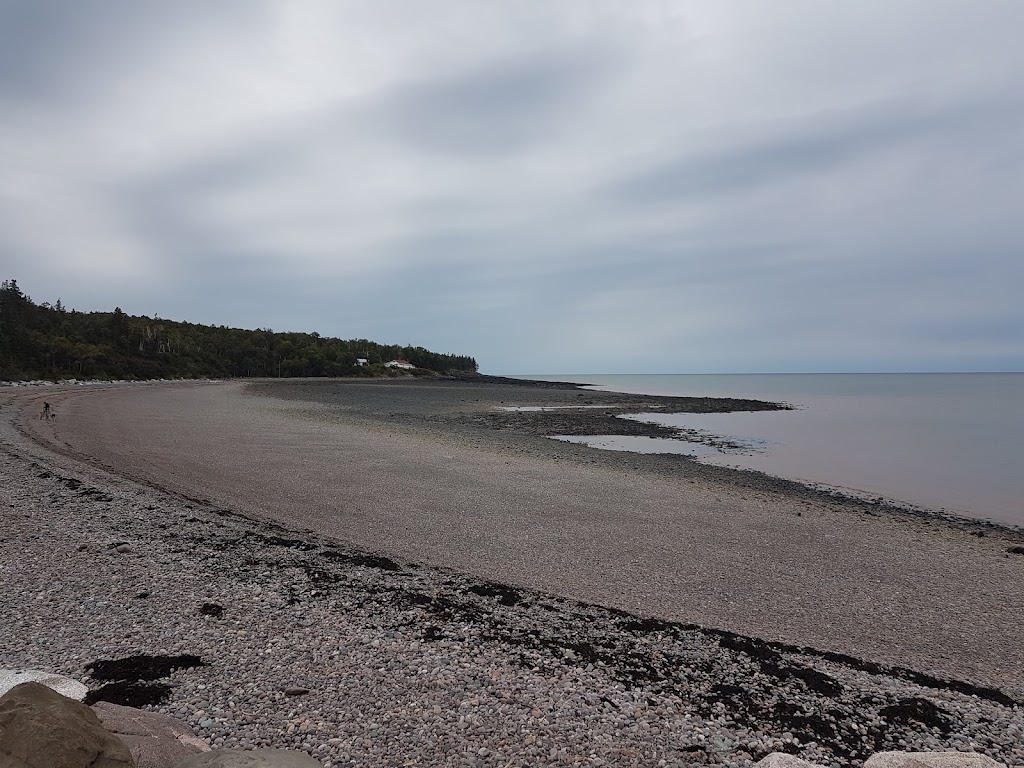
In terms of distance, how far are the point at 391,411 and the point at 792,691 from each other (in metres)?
32.7

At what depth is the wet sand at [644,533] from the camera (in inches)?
255

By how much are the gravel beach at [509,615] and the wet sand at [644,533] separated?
65mm

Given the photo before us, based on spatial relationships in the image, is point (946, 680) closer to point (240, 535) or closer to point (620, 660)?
point (620, 660)

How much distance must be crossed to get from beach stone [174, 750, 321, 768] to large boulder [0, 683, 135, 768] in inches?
Answer: 12.8

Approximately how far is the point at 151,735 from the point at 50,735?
3.19ft

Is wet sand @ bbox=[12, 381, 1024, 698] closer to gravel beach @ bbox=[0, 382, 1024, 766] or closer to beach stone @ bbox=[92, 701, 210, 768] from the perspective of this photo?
gravel beach @ bbox=[0, 382, 1024, 766]

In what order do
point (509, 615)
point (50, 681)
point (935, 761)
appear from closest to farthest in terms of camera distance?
1. point (935, 761)
2. point (50, 681)
3. point (509, 615)

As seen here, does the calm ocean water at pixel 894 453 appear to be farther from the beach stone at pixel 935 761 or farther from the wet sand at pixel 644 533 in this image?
the beach stone at pixel 935 761

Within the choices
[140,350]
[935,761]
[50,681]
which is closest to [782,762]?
[935,761]

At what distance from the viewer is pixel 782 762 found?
3.32 m

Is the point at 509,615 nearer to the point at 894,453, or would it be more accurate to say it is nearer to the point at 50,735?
the point at 50,735

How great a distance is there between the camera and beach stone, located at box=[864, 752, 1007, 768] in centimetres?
319

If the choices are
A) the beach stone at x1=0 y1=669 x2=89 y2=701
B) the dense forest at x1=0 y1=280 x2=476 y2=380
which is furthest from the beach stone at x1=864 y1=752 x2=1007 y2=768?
the dense forest at x1=0 y1=280 x2=476 y2=380

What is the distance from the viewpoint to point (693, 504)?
12.4 m
